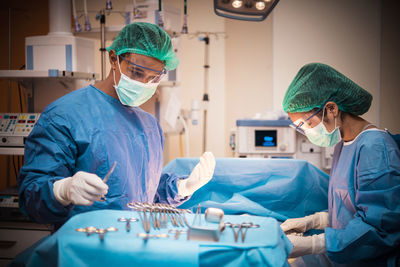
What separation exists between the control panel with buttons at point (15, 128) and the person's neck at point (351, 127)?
1.91 meters

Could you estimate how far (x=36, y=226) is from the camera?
6.74ft

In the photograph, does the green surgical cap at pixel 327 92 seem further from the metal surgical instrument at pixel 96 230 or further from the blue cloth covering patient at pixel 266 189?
the metal surgical instrument at pixel 96 230

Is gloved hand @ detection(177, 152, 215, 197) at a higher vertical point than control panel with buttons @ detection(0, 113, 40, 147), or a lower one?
lower

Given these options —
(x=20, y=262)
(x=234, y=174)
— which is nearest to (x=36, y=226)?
(x=20, y=262)

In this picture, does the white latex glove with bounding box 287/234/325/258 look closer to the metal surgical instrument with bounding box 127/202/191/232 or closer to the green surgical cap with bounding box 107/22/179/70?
the metal surgical instrument with bounding box 127/202/191/232

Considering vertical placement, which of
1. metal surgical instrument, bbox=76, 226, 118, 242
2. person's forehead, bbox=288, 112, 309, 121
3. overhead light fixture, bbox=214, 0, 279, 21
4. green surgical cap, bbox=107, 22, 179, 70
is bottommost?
metal surgical instrument, bbox=76, 226, 118, 242

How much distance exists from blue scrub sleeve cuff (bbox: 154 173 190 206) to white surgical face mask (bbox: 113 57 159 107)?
0.45 m

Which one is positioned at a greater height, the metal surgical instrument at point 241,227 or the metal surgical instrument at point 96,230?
the metal surgical instrument at point 96,230

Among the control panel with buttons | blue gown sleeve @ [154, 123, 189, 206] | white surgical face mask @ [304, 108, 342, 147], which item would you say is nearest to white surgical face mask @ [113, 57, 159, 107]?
blue gown sleeve @ [154, 123, 189, 206]

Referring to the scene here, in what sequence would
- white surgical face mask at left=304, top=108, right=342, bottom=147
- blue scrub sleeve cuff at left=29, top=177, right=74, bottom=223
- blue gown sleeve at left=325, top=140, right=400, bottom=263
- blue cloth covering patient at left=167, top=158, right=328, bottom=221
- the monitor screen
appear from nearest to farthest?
blue scrub sleeve cuff at left=29, top=177, right=74, bottom=223 < blue gown sleeve at left=325, top=140, right=400, bottom=263 < white surgical face mask at left=304, top=108, right=342, bottom=147 < blue cloth covering patient at left=167, top=158, right=328, bottom=221 < the monitor screen

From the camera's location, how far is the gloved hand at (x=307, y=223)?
1638 mm

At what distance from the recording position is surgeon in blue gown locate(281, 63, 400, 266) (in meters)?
1.17

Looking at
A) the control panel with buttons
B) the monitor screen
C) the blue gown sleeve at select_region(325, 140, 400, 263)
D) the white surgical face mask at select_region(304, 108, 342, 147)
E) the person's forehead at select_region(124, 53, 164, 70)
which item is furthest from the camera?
the monitor screen

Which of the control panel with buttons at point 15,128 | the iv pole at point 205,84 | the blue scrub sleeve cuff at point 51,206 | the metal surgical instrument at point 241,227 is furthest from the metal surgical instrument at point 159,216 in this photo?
the iv pole at point 205,84
